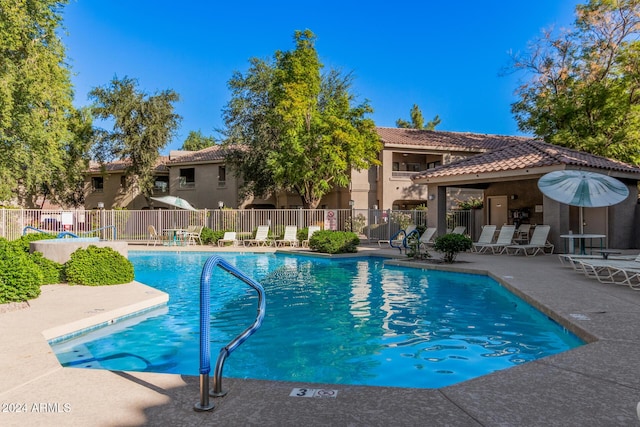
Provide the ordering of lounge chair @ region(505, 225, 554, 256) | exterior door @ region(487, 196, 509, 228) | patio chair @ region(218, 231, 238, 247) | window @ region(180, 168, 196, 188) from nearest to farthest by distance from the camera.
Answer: lounge chair @ region(505, 225, 554, 256)
exterior door @ region(487, 196, 509, 228)
patio chair @ region(218, 231, 238, 247)
window @ region(180, 168, 196, 188)

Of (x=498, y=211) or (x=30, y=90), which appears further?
(x=498, y=211)

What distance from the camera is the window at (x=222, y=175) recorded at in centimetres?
3366

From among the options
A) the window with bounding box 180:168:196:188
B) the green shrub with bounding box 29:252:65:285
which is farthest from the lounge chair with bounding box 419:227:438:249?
the window with bounding box 180:168:196:188

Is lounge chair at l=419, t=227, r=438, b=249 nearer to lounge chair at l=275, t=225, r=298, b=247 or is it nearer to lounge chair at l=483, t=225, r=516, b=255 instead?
lounge chair at l=483, t=225, r=516, b=255

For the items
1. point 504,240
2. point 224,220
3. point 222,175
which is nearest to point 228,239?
point 224,220

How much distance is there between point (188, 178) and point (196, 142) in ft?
94.5

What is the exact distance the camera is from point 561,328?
6.19m

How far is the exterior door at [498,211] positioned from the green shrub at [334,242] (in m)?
8.03

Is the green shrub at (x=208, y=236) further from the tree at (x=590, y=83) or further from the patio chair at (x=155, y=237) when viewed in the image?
the tree at (x=590, y=83)

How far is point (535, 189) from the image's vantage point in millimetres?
19844

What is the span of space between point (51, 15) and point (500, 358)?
25.5 meters

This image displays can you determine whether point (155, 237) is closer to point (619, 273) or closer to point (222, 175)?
point (222, 175)

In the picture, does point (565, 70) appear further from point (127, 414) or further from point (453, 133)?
point (127, 414)

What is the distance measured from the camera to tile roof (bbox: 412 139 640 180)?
51.0 feet
